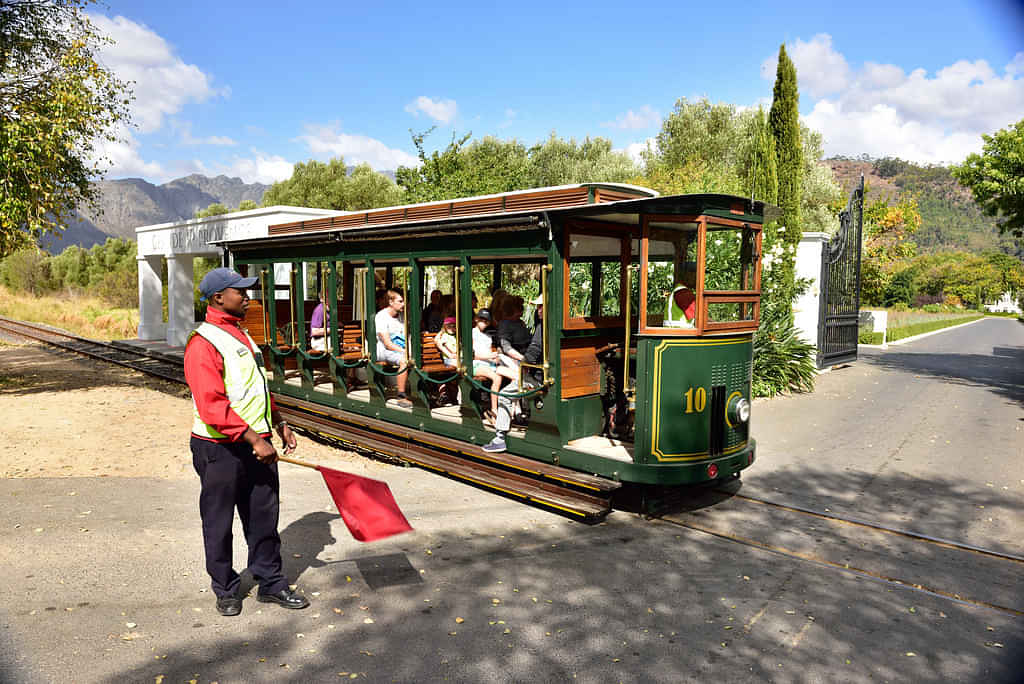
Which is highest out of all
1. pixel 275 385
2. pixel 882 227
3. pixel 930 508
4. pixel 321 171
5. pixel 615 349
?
pixel 321 171

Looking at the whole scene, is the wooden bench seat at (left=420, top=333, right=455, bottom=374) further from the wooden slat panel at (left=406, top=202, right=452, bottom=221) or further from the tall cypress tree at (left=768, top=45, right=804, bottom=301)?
the tall cypress tree at (left=768, top=45, right=804, bottom=301)

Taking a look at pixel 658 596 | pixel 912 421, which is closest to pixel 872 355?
pixel 912 421

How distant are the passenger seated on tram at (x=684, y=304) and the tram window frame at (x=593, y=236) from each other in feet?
1.79

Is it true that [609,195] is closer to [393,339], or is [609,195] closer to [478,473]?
[478,473]

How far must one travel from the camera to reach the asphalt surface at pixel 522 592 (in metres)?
3.61

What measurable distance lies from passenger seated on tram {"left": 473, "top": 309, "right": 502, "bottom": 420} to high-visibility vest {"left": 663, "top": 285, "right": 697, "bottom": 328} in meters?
1.76

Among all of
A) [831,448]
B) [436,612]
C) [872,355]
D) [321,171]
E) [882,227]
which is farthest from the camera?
[321,171]

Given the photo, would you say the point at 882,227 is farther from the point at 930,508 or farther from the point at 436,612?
the point at 436,612

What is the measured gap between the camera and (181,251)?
816 inches

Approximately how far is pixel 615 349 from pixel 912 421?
656cm

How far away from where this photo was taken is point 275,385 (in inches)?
389

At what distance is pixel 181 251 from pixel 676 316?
737 inches

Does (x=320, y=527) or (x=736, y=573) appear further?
(x=320, y=527)

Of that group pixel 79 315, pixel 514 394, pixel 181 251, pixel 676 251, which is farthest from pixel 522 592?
pixel 79 315
